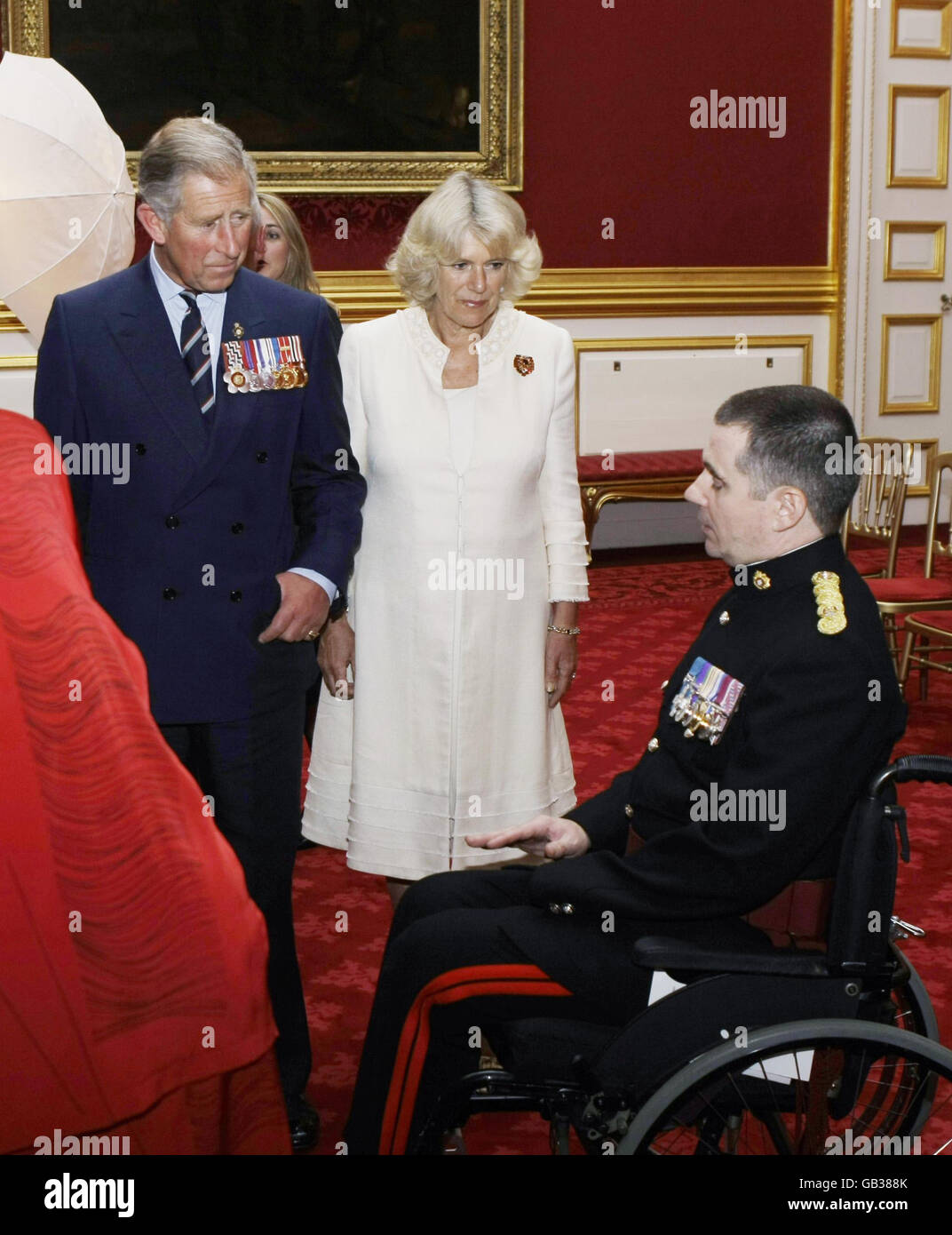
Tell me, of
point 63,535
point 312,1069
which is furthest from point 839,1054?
point 312,1069

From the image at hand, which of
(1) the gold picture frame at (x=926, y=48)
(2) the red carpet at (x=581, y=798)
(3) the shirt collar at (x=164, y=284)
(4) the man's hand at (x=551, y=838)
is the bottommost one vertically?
(2) the red carpet at (x=581, y=798)

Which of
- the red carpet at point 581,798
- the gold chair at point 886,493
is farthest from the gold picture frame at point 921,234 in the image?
the gold chair at point 886,493

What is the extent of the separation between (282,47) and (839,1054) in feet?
22.1

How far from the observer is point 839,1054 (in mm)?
1890

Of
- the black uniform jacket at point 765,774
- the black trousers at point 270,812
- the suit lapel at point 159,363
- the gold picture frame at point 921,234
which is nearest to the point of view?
the black uniform jacket at point 765,774

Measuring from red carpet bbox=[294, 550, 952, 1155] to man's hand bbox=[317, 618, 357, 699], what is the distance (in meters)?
0.66


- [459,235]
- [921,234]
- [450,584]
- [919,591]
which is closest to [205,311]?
[459,235]

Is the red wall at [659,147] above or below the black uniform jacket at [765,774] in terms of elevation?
above

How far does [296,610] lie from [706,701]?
670mm

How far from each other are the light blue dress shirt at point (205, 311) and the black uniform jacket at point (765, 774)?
0.64m

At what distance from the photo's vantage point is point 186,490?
2.37 meters

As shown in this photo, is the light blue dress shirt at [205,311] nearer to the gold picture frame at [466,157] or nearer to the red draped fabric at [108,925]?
the red draped fabric at [108,925]

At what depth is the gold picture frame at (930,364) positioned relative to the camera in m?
8.88

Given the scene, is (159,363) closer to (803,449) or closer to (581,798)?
(803,449)
